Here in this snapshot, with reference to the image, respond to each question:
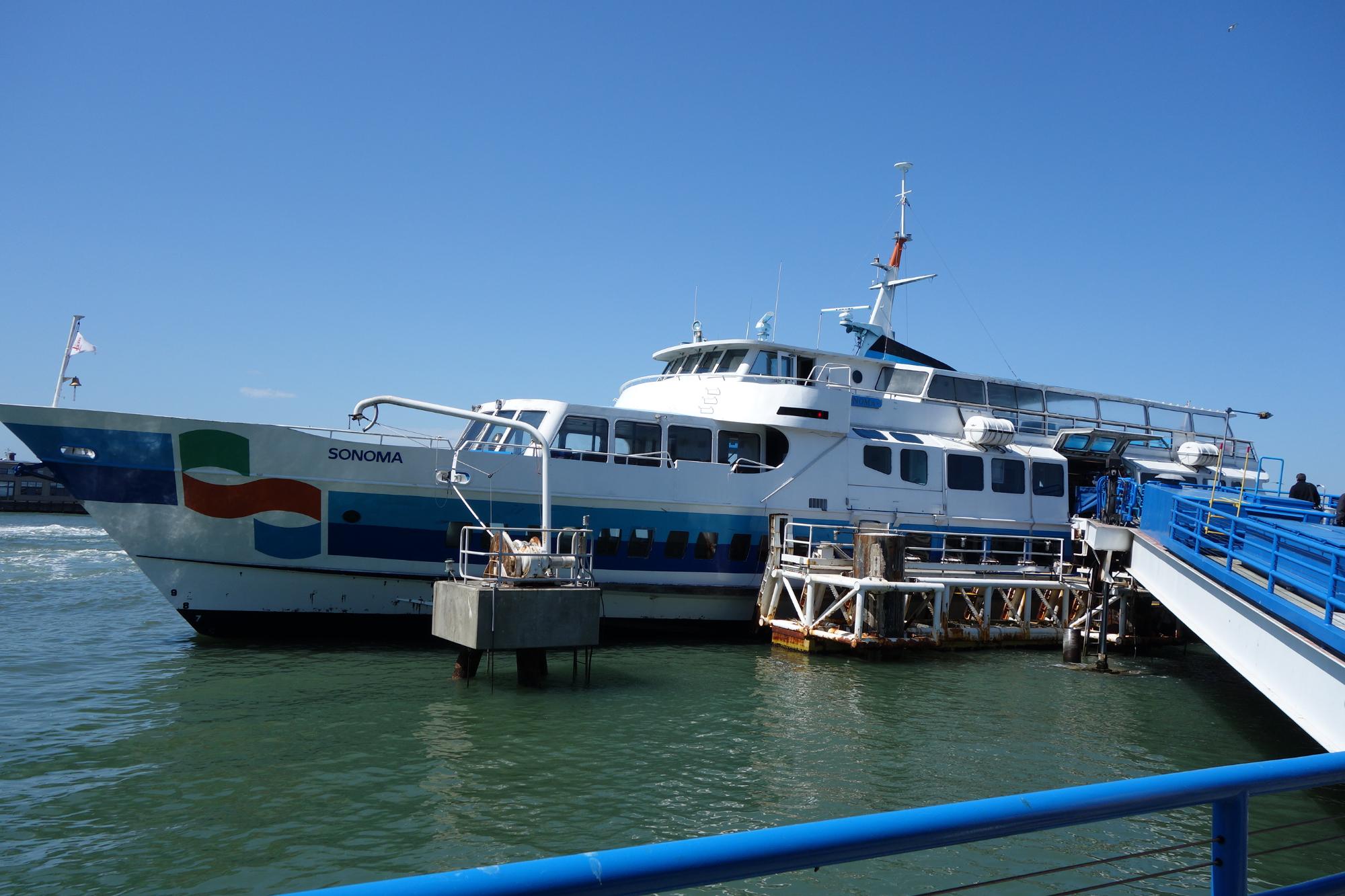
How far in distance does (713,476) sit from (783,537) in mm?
1966

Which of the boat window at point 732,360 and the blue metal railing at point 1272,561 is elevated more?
the boat window at point 732,360

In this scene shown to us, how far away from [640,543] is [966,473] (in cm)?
855

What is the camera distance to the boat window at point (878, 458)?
21.7 meters

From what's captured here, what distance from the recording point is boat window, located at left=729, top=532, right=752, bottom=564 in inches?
805

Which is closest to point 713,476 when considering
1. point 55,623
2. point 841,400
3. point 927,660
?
point 841,400

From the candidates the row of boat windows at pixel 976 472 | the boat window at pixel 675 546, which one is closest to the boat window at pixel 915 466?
the row of boat windows at pixel 976 472

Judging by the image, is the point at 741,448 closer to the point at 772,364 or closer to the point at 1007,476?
the point at 772,364

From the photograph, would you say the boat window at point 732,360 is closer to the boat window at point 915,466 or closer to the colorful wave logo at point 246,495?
the boat window at point 915,466

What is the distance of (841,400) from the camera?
69.6 ft

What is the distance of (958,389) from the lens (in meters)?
24.0

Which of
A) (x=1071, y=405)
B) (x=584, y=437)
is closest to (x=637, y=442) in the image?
(x=584, y=437)

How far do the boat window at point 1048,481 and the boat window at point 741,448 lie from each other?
7.66m

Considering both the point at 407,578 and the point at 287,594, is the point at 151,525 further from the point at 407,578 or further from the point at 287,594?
the point at 407,578

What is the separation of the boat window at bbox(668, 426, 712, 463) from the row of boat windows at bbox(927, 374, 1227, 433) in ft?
21.0
